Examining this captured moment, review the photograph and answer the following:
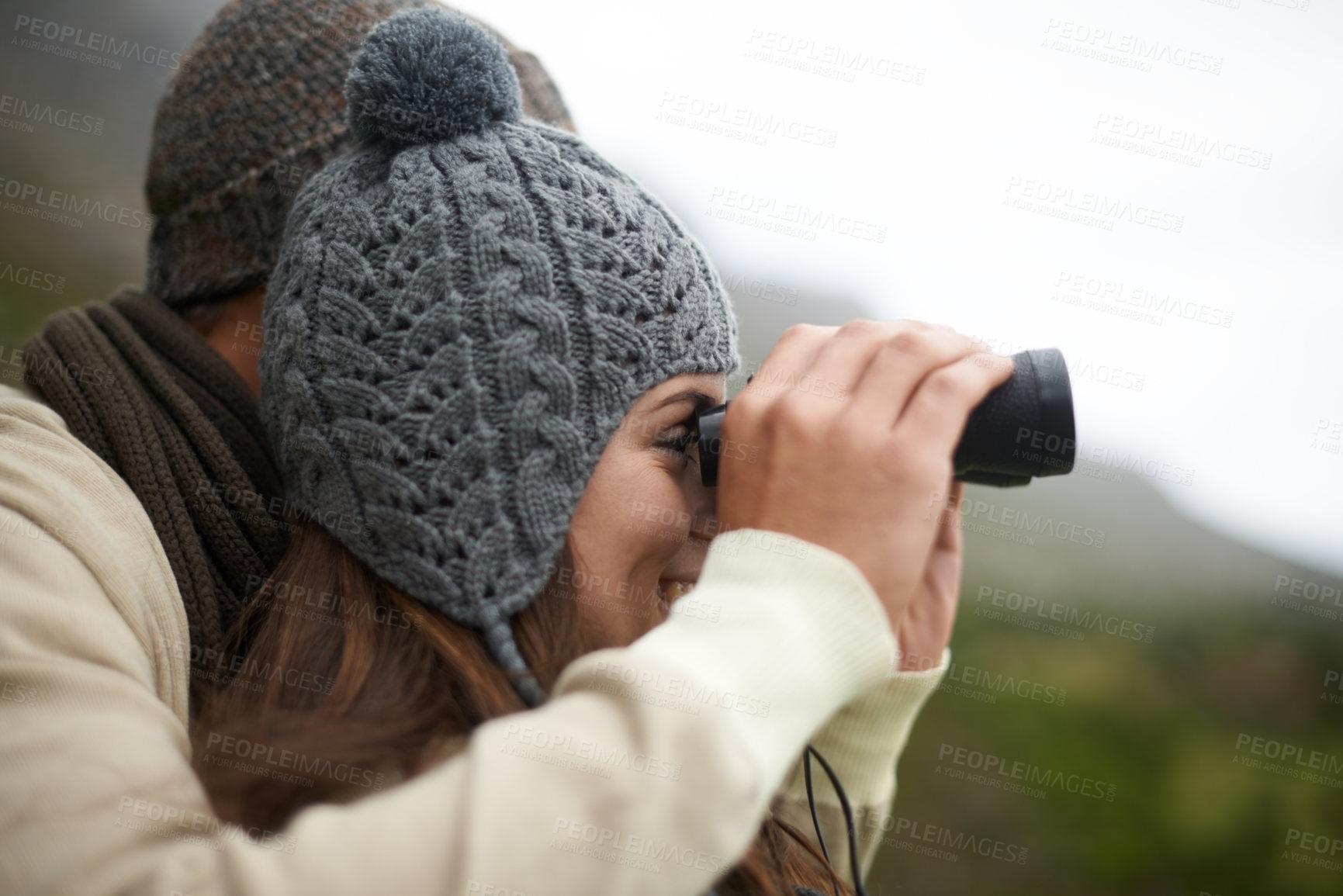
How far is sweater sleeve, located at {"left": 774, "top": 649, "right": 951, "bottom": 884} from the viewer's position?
3.45 ft

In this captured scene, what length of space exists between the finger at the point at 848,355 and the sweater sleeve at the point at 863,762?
43cm

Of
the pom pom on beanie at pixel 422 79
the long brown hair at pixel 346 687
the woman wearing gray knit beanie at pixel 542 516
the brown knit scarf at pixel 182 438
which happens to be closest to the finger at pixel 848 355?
the woman wearing gray knit beanie at pixel 542 516

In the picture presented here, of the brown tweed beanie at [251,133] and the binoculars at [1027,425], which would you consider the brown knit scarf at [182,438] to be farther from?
the binoculars at [1027,425]

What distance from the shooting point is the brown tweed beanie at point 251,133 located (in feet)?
3.73

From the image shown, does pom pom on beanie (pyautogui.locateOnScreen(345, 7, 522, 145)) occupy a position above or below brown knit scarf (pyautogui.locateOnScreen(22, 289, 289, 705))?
above

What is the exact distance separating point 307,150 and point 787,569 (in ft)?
3.12

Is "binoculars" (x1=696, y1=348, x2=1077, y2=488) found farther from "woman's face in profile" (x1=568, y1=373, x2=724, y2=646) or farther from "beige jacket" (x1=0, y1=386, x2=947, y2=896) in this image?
"beige jacket" (x1=0, y1=386, x2=947, y2=896)

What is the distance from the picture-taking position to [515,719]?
1.99ft

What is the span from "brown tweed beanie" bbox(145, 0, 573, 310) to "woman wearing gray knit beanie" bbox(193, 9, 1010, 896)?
0.22 m

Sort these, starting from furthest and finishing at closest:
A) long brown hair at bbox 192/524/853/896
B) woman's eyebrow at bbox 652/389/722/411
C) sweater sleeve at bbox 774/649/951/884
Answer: sweater sleeve at bbox 774/649/951/884 < woman's eyebrow at bbox 652/389/722/411 < long brown hair at bbox 192/524/853/896

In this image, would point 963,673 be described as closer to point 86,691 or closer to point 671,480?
point 671,480

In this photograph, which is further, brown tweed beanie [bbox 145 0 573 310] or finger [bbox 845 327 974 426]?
brown tweed beanie [bbox 145 0 573 310]

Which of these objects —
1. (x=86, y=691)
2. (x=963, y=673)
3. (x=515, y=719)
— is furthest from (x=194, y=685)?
(x=963, y=673)

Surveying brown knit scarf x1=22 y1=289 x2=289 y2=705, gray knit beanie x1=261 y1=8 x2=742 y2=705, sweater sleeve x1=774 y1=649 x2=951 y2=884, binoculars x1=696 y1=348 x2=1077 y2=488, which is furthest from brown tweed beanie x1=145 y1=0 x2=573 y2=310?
sweater sleeve x1=774 y1=649 x2=951 y2=884
